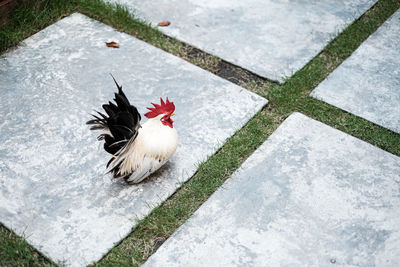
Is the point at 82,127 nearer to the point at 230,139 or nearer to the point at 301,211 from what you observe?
the point at 230,139

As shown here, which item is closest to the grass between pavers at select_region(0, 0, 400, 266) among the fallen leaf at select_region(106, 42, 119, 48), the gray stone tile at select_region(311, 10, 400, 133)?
the gray stone tile at select_region(311, 10, 400, 133)

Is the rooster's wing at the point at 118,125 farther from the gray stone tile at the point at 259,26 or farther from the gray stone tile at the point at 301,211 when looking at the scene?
the gray stone tile at the point at 259,26

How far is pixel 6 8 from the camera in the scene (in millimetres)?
3730

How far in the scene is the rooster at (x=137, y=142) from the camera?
8.10 ft

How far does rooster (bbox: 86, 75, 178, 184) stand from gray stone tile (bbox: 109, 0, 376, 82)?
1.22 metres

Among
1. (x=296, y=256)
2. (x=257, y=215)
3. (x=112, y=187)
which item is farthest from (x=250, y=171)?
(x=112, y=187)

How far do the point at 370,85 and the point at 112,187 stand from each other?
2047mm

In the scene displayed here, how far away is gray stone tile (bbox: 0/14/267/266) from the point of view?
248 cm

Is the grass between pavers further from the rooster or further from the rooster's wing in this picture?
the rooster's wing

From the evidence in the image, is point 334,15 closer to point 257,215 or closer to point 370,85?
point 370,85

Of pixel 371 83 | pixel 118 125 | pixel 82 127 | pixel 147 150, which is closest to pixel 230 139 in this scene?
pixel 147 150

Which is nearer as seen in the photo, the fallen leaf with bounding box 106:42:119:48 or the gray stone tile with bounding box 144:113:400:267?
the gray stone tile with bounding box 144:113:400:267

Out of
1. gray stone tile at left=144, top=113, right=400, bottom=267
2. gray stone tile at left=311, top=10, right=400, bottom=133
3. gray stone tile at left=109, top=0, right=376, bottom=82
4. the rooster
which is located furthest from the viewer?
Answer: gray stone tile at left=109, top=0, right=376, bottom=82

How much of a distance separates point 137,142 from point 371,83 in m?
1.91
